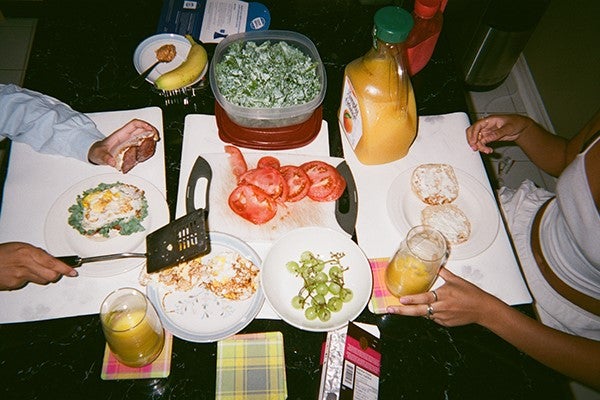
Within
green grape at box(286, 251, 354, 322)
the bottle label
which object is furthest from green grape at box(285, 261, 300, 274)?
the bottle label

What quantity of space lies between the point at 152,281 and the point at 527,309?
0.91 metres

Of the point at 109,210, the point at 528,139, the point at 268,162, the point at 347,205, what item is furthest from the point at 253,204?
the point at 528,139

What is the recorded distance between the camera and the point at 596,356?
964mm

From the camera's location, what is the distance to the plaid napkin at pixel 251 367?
2.76ft

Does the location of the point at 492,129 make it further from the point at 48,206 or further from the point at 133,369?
the point at 48,206

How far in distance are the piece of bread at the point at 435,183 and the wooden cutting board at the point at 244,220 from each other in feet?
0.86

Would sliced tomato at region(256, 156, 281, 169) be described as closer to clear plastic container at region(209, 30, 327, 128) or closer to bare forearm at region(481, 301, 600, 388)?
clear plastic container at region(209, 30, 327, 128)

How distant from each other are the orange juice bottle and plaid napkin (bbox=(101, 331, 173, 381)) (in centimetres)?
75

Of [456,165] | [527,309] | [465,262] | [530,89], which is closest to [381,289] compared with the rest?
[465,262]

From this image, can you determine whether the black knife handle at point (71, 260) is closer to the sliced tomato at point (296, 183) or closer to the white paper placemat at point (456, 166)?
the sliced tomato at point (296, 183)

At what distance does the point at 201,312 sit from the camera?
92 cm

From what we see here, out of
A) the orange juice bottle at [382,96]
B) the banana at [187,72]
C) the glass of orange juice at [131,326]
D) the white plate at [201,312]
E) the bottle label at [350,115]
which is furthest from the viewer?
the banana at [187,72]

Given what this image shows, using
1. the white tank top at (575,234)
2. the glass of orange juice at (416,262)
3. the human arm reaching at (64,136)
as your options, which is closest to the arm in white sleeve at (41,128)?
the human arm reaching at (64,136)

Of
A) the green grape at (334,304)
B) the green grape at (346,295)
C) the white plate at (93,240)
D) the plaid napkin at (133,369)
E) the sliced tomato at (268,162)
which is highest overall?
the sliced tomato at (268,162)
